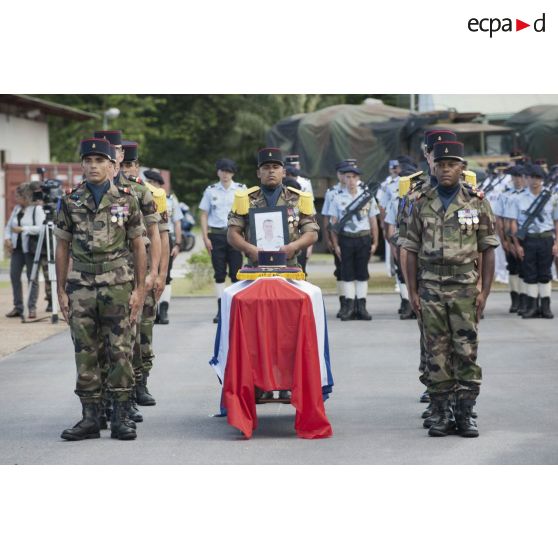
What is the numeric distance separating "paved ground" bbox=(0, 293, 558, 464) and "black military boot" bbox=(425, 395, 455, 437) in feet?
0.36

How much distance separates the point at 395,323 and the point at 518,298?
235 centimetres

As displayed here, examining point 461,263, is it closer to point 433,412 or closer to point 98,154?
point 433,412

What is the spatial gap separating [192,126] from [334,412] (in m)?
55.8

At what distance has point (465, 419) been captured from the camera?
9.43 metres

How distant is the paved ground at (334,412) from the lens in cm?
877

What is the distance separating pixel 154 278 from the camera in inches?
399

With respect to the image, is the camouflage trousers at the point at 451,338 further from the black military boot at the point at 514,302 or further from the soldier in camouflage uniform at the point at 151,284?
the black military boot at the point at 514,302

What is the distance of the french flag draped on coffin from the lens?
941 cm

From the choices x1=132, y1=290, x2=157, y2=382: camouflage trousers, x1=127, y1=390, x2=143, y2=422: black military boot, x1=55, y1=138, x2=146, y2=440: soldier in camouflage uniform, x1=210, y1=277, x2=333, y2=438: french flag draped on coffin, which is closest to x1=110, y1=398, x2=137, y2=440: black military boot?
x1=55, y1=138, x2=146, y2=440: soldier in camouflage uniform

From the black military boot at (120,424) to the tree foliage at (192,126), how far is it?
1999 inches

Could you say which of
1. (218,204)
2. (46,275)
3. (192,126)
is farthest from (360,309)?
(192,126)

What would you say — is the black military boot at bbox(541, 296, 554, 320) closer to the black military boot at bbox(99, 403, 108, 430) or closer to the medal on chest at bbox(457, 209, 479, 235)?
the medal on chest at bbox(457, 209, 479, 235)

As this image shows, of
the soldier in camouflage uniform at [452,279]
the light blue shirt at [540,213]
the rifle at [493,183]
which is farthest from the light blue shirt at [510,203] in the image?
the soldier in camouflage uniform at [452,279]

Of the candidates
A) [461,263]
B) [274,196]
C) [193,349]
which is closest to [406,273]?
[461,263]
